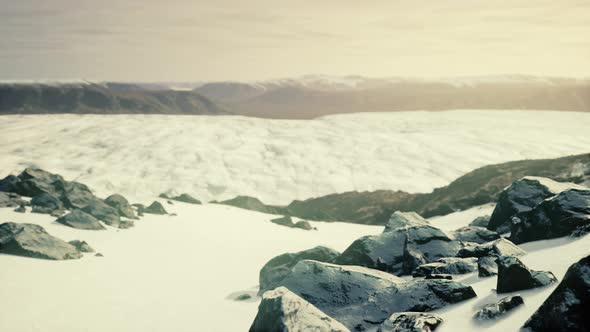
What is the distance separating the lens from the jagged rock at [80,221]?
13648 mm

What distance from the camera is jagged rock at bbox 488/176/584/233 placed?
420 inches

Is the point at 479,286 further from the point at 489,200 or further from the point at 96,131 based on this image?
the point at 96,131

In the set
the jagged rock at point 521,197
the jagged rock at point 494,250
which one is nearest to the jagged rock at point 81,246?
the jagged rock at point 494,250

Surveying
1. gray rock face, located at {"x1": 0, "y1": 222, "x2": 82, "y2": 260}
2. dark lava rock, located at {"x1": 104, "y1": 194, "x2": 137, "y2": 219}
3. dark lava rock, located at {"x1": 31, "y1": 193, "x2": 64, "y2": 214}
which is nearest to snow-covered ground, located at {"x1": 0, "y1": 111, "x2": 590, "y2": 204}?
dark lava rock, located at {"x1": 104, "y1": 194, "x2": 137, "y2": 219}

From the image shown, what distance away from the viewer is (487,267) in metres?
6.79

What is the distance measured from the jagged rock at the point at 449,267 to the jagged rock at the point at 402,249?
71cm

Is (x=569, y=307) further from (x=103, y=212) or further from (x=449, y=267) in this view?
(x=103, y=212)

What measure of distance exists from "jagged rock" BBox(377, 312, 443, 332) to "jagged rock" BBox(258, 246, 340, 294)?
3.98 meters

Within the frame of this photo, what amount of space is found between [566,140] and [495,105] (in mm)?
106943

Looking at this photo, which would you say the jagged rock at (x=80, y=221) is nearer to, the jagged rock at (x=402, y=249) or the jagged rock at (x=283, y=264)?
the jagged rock at (x=283, y=264)

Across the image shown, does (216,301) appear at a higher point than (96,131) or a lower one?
higher

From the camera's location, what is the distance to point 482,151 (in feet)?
203

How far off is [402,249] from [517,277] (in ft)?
10.8

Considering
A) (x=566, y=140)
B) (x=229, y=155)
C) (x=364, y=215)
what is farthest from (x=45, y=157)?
(x=566, y=140)
